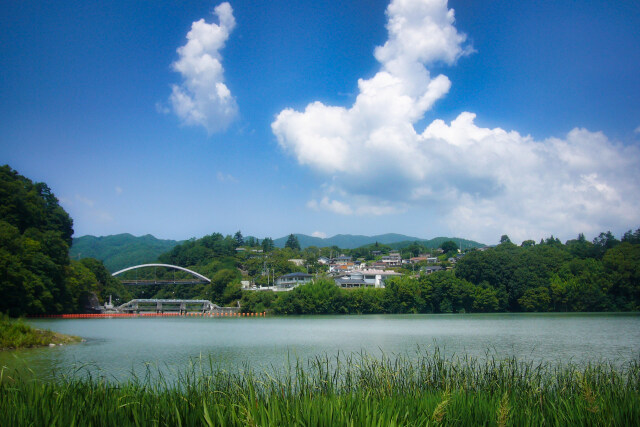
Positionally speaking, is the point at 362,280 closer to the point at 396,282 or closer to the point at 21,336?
the point at 396,282

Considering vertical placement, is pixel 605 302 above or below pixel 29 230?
below

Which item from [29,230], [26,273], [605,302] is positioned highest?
[29,230]

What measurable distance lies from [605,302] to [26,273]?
6282 centimetres

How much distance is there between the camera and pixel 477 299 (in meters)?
64.0

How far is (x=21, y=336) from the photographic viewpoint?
1928 cm

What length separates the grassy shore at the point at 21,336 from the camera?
18.8 meters

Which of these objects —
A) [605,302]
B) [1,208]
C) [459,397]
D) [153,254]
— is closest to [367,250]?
[153,254]

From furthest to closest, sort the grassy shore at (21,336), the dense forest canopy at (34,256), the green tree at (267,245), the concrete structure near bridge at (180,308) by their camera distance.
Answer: the green tree at (267,245), the concrete structure near bridge at (180,308), the dense forest canopy at (34,256), the grassy shore at (21,336)

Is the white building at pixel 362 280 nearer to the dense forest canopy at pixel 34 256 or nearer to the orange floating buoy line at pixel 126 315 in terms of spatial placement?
the orange floating buoy line at pixel 126 315

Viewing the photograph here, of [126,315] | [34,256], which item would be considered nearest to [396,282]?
[126,315]

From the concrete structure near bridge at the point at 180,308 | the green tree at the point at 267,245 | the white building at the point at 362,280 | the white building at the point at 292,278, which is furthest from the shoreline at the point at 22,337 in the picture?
the green tree at the point at 267,245

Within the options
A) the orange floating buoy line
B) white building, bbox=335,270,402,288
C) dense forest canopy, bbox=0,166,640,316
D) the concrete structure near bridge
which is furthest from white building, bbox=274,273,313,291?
the orange floating buoy line

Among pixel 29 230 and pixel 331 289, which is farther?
pixel 331 289

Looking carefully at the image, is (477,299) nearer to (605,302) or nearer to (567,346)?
(605,302)
